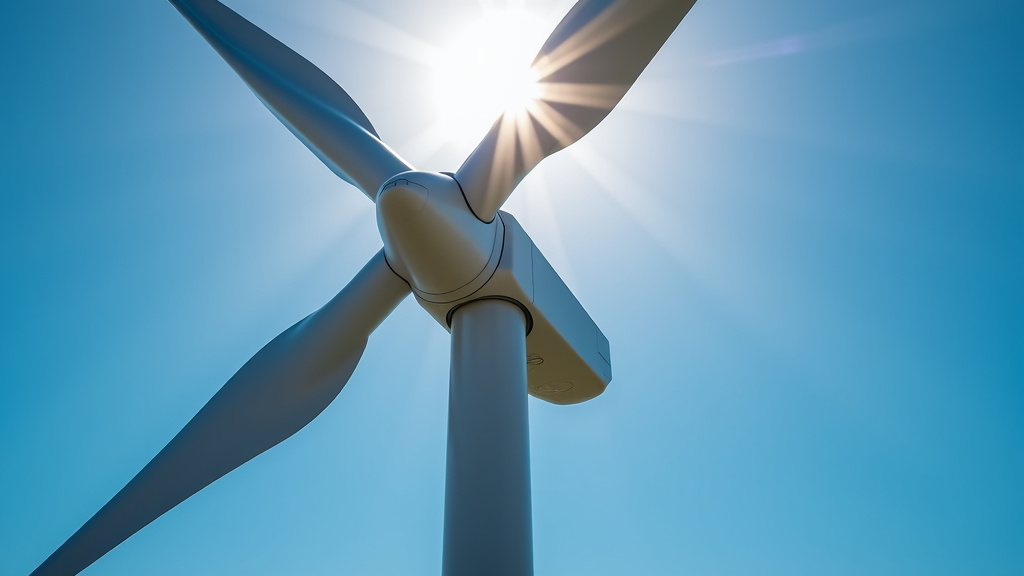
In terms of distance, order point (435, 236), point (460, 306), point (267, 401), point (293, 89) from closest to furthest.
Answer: point (435, 236) → point (460, 306) → point (267, 401) → point (293, 89)

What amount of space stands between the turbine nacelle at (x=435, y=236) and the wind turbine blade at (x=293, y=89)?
812 millimetres

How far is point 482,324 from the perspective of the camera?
3248 mm

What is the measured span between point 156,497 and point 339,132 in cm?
232

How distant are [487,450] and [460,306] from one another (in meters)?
0.86

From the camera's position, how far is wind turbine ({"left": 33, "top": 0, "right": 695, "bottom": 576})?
9.24 feet

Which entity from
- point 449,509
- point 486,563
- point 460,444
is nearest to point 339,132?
point 460,444

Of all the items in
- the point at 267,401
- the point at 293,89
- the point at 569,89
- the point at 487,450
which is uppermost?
the point at 293,89

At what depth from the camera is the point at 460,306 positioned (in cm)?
337

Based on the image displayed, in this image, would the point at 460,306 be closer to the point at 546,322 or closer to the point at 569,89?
the point at 546,322

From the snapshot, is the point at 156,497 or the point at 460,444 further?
the point at 156,497

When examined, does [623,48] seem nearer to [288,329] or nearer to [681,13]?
[681,13]

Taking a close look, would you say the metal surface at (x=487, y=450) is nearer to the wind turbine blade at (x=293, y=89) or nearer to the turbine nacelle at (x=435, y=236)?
the turbine nacelle at (x=435, y=236)

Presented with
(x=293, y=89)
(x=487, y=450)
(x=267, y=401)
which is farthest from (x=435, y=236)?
(x=293, y=89)

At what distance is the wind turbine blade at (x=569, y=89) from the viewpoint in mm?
2916
